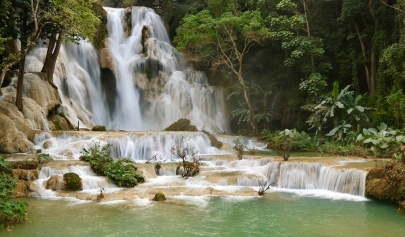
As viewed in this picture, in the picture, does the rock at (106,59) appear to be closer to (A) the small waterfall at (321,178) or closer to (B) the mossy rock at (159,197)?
(A) the small waterfall at (321,178)

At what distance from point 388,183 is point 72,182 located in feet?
30.2

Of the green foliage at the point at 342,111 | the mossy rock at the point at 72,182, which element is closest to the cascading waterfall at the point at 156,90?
the green foliage at the point at 342,111

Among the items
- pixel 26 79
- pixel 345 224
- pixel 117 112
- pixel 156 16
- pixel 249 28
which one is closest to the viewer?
pixel 345 224

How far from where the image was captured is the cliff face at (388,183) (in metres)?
9.87

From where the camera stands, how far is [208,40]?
2333cm

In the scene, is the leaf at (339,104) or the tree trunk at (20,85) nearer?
the tree trunk at (20,85)

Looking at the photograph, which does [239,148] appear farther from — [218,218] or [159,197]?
[218,218]

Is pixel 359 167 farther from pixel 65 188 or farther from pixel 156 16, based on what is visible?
pixel 156 16

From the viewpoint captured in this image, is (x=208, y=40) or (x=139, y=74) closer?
(x=208, y=40)

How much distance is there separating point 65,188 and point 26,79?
10.1 metres

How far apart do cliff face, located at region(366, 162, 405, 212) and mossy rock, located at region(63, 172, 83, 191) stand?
865 centimetres

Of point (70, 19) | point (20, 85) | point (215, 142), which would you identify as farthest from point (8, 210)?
point (215, 142)

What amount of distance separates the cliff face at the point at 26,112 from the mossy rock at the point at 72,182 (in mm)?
4802

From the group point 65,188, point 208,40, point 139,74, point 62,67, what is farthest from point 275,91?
point 65,188
